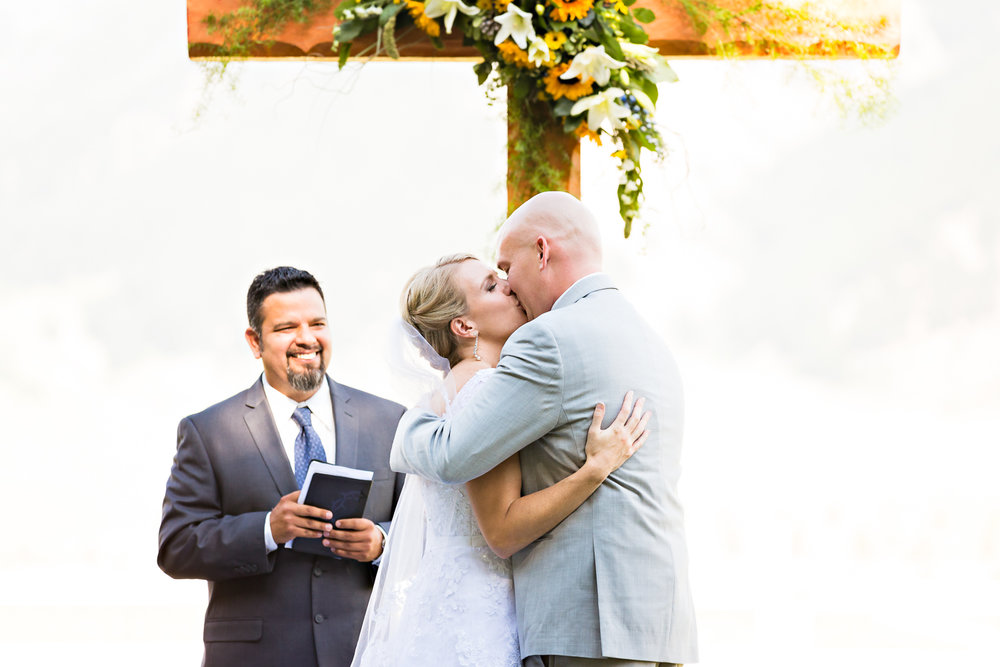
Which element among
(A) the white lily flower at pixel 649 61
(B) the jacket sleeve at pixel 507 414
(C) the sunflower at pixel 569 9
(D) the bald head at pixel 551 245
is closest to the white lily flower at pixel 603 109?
(A) the white lily flower at pixel 649 61

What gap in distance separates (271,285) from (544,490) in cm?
117

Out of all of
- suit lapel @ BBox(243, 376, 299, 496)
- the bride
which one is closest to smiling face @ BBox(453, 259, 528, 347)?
the bride

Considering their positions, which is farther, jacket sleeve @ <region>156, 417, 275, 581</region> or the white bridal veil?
jacket sleeve @ <region>156, 417, 275, 581</region>

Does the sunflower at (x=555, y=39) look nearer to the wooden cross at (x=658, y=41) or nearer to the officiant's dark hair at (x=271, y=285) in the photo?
the wooden cross at (x=658, y=41)

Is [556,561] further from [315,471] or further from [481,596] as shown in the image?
[315,471]

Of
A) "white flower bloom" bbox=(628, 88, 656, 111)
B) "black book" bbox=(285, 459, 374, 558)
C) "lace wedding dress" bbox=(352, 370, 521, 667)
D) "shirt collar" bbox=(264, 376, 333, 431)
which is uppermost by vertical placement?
"white flower bloom" bbox=(628, 88, 656, 111)

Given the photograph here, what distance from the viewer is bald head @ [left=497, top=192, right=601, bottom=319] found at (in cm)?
221

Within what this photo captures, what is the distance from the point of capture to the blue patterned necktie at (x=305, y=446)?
2.78 m

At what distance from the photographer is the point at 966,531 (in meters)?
4.82

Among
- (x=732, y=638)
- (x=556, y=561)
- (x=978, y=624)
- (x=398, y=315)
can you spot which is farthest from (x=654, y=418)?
(x=978, y=624)

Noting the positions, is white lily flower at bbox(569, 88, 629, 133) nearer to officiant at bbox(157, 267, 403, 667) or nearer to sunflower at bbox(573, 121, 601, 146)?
sunflower at bbox(573, 121, 601, 146)

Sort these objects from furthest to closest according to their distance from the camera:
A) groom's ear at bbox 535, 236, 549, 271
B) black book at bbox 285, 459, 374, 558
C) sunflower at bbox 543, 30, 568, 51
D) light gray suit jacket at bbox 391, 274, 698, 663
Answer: sunflower at bbox 543, 30, 568, 51 → black book at bbox 285, 459, 374, 558 → groom's ear at bbox 535, 236, 549, 271 → light gray suit jacket at bbox 391, 274, 698, 663

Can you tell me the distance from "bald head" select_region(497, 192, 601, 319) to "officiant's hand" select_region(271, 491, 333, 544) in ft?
2.56

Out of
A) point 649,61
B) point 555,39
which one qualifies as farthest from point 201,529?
point 649,61
